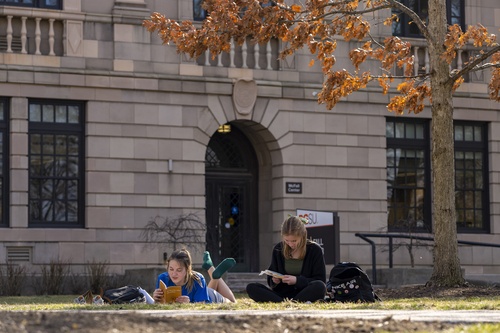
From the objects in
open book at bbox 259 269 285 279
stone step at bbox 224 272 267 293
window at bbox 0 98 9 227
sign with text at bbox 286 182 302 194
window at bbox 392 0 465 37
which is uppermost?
window at bbox 392 0 465 37

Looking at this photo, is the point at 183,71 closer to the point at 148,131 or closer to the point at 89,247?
the point at 148,131

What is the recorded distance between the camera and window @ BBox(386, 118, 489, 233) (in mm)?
30719

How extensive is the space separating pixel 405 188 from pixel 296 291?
1599 centimetres

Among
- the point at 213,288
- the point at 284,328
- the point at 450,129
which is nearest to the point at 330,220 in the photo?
the point at 450,129

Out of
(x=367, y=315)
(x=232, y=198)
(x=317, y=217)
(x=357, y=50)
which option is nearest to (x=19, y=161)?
(x=232, y=198)

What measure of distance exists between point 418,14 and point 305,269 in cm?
1699

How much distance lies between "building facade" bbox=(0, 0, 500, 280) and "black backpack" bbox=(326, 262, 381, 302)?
11.5 m

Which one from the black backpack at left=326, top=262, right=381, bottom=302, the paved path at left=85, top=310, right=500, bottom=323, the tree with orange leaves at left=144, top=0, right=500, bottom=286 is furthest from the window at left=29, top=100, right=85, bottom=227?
the paved path at left=85, top=310, right=500, bottom=323

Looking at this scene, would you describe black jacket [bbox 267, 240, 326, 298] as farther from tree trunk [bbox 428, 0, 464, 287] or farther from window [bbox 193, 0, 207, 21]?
window [bbox 193, 0, 207, 21]

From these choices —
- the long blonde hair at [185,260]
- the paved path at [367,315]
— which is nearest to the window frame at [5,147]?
the long blonde hair at [185,260]

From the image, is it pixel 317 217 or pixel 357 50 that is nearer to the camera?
pixel 357 50

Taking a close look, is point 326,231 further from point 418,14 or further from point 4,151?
point 418,14

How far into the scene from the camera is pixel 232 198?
29.8 meters

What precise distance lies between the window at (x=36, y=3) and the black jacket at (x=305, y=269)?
517 inches
